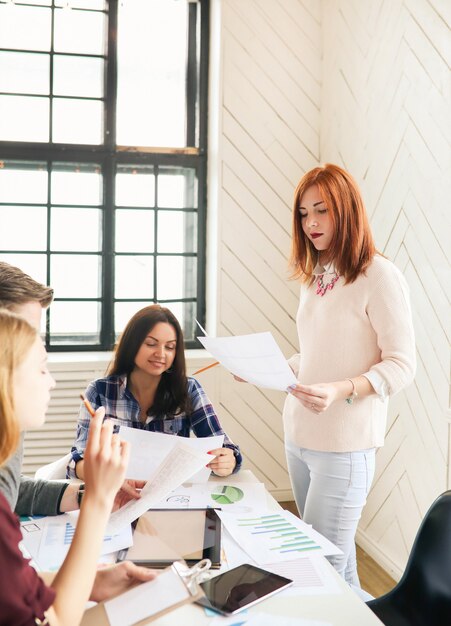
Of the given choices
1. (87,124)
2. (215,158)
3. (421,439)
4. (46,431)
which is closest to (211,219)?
(215,158)

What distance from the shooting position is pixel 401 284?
1.76m

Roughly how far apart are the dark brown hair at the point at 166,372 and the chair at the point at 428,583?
0.89 meters

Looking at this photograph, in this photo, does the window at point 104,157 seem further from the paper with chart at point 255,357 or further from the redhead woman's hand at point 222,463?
the paper with chart at point 255,357

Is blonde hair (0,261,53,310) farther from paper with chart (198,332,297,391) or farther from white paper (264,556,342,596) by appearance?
white paper (264,556,342,596)

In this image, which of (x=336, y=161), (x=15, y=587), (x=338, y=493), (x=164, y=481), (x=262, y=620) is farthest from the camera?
(x=336, y=161)

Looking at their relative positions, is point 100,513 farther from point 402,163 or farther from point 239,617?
point 402,163

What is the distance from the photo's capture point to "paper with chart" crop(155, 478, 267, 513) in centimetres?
156

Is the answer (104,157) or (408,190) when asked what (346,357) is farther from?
(104,157)

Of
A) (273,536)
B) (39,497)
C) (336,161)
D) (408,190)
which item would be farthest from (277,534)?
(336,161)

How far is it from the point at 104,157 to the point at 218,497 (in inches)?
96.0

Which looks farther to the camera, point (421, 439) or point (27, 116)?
point (27, 116)

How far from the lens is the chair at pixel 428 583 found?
Result: 139 centimetres

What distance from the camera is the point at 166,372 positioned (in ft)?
7.08

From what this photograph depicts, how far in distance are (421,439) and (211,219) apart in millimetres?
1721
